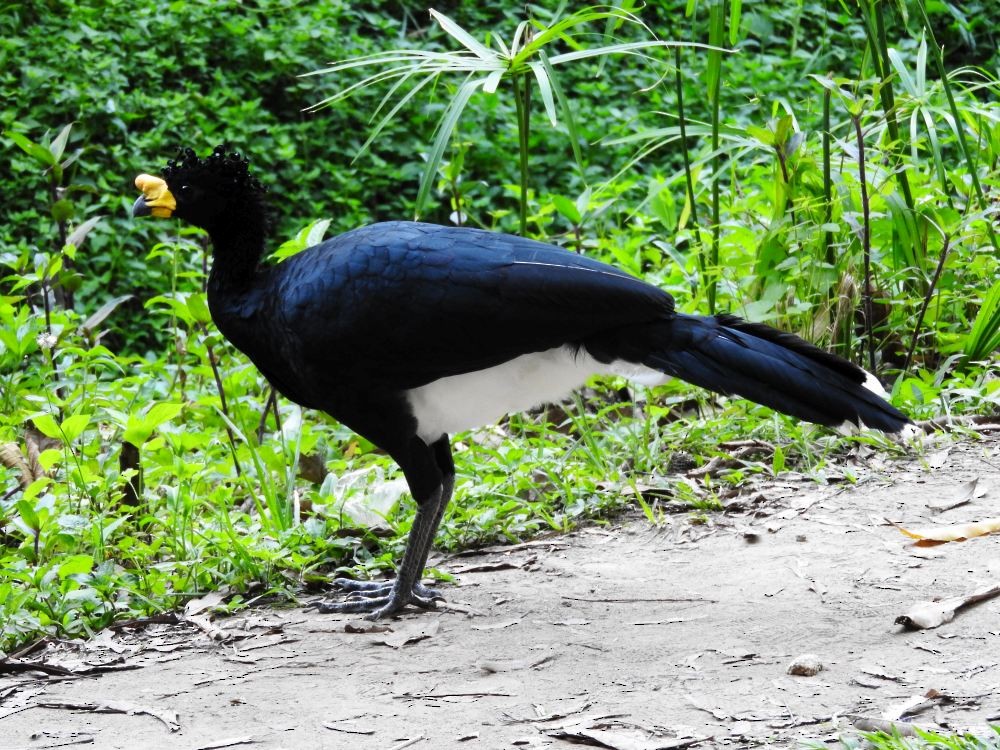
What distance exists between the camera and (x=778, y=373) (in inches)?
138

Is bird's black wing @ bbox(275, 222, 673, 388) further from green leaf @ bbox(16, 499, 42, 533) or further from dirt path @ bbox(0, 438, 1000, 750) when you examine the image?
green leaf @ bbox(16, 499, 42, 533)

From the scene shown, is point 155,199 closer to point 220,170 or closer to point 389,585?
point 220,170

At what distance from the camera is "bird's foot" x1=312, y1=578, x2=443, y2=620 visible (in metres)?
3.64

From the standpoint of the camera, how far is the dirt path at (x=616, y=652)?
8.87 feet

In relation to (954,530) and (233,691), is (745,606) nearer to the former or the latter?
(954,530)

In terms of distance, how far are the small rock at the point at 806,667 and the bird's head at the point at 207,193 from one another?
2.17 metres

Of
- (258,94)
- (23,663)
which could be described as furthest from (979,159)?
(258,94)

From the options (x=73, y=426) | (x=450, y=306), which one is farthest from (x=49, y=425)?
(x=450, y=306)

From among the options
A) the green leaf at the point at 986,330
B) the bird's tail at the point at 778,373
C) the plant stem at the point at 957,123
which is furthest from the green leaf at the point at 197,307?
the green leaf at the point at 986,330

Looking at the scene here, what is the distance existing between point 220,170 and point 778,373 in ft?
6.07

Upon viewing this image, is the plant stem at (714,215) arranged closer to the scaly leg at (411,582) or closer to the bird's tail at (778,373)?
the bird's tail at (778,373)

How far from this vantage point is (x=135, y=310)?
7.94 metres

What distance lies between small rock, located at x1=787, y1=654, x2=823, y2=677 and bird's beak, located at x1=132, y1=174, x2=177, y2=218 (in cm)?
237

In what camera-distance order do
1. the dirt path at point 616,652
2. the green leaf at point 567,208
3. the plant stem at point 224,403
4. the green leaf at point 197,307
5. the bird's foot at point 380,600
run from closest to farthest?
the dirt path at point 616,652 < the bird's foot at point 380,600 < the plant stem at point 224,403 < the green leaf at point 197,307 < the green leaf at point 567,208
